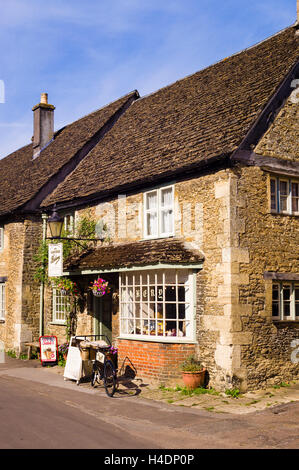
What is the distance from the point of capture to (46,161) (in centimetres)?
2125

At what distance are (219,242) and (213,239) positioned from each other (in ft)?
0.73

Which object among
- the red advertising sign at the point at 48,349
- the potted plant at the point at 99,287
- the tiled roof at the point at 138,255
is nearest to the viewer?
the tiled roof at the point at 138,255

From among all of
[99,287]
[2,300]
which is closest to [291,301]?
[99,287]

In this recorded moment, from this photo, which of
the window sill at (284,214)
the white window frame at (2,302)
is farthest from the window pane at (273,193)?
the white window frame at (2,302)

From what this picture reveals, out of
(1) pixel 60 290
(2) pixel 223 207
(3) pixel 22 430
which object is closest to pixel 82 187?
(1) pixel 60 290

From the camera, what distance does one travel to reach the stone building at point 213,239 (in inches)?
455

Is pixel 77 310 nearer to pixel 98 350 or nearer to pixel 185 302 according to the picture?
pixel 98 350

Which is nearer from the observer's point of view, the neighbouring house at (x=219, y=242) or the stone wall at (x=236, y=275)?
the stone wall at (x=236, y=275)

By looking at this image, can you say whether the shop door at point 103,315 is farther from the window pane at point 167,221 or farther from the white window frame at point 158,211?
the window pane at point 167,221

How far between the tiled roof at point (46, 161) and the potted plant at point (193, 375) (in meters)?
9.31

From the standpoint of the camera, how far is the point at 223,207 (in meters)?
11.6

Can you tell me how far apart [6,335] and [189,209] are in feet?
32.0

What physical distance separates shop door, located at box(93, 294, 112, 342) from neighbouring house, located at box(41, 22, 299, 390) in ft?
3.13

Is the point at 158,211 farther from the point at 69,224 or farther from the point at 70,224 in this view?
the point at 69,224
